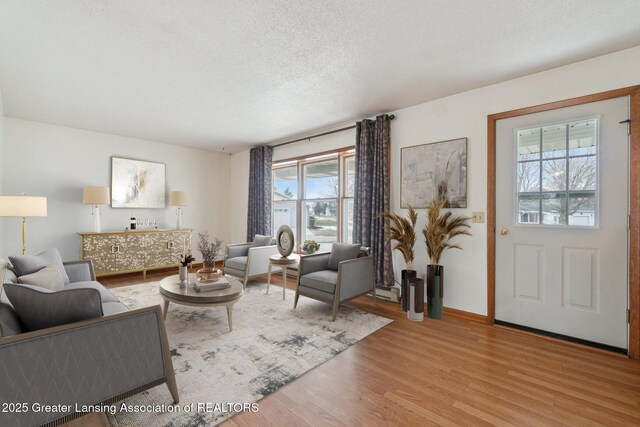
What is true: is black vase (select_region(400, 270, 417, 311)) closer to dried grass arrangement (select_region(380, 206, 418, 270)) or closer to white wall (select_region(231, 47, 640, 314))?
dried grass arrangement (select_region(380, 206, 418, 270))

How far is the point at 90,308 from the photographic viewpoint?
1.47 meters

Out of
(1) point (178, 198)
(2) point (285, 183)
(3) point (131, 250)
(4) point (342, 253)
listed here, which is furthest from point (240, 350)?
(1) point (178, 198)

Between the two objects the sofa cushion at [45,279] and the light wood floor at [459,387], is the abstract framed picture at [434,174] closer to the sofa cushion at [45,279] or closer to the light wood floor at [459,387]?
the light wood floor at [459,387]

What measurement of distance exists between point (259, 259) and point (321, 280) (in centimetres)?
144

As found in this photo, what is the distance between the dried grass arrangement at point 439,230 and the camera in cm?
315

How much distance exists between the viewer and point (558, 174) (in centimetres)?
270

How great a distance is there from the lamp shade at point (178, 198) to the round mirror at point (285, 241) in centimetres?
251

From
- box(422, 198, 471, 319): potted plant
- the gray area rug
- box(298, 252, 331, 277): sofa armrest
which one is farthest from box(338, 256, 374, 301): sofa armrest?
box(422, 198, 471, 319): potted plant

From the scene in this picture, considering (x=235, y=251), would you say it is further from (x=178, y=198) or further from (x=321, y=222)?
(x=178, y=198)

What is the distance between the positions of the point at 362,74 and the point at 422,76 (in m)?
0.61

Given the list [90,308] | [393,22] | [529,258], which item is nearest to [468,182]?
[529,258]

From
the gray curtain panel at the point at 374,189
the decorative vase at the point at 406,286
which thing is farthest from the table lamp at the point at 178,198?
the decorative vase at the point at 406,286

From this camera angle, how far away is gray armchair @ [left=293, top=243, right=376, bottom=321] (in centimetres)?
310

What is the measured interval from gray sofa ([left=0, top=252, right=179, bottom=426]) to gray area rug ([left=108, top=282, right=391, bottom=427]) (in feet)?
0.60
